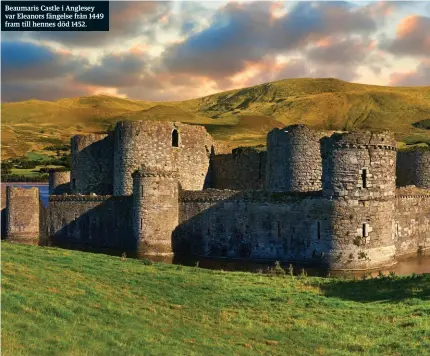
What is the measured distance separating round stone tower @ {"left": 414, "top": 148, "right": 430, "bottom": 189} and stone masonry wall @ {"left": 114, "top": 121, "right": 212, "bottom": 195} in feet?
51.2

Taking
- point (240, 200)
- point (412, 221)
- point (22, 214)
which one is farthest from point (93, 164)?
point (412, 221)

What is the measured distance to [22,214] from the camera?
42875 mm

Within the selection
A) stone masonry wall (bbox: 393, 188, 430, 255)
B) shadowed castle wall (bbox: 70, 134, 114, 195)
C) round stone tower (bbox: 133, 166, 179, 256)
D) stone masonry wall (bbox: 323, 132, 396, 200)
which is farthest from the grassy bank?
shadowed castle wall (bbox: 70, 134, 114, 195)

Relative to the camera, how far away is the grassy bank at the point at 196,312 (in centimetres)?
1326

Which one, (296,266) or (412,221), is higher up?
(412,221)

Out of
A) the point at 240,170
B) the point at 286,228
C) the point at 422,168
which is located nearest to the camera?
the point at 286,228

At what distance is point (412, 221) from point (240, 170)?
40.7 ft

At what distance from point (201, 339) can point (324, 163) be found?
1587 centimetres

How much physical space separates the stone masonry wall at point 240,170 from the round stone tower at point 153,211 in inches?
317

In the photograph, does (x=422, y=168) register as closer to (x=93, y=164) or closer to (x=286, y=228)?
(x=286, y=228)

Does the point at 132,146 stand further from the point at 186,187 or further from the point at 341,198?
the point at 341,198

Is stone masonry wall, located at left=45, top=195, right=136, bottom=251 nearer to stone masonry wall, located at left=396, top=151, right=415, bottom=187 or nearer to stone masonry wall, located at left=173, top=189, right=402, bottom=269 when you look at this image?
stone masonry wall, located at left=173, top=189, right=402, bottom=269

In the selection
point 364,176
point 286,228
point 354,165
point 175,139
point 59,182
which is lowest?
point 286,228

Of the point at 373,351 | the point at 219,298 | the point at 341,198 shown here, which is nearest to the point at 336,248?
the point at 341,198
